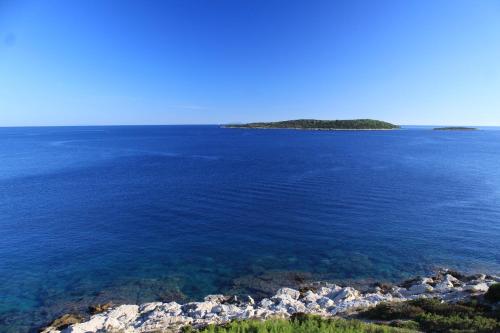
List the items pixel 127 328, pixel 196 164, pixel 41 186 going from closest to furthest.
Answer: pixel 127 328
pixel 41 186
pixel 196 164

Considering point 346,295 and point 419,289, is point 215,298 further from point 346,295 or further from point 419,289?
point 419,289

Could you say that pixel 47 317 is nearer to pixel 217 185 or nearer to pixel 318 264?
pixel 318 264

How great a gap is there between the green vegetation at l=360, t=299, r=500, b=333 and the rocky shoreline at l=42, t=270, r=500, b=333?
1991 millimetres

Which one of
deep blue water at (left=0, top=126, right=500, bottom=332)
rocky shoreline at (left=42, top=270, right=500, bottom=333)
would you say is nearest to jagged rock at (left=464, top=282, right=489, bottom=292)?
rocky shoreline at (left=42, top=270, right=500, bottom=333)

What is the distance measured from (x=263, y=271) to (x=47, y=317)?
60.1ft

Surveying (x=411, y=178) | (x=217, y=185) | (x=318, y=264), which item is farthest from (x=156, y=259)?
(x=411, y=178)

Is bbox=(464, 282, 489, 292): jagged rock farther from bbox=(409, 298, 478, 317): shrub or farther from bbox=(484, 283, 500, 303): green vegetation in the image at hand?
bbox=(409, 298, 478, 317): shrub

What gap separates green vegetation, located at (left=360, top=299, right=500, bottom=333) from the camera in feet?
56.1

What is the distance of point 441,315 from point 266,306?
11.6 meters

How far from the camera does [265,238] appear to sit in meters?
39.1

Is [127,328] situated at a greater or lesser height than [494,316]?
lesser

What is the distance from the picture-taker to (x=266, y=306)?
24.0 meters

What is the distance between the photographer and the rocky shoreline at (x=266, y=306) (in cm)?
2164

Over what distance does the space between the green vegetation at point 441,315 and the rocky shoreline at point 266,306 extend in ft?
6.53
